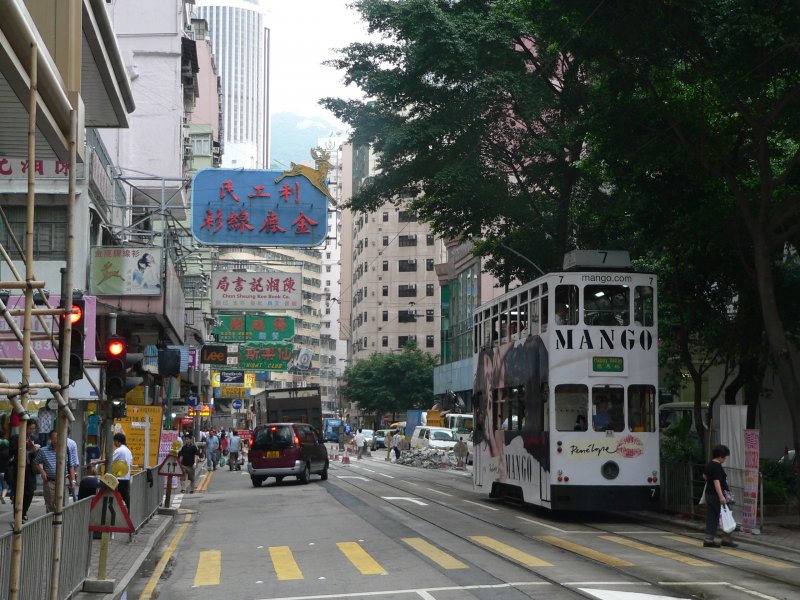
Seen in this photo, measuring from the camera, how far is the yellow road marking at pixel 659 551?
1534 centimetres

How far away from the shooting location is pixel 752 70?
18031 mm

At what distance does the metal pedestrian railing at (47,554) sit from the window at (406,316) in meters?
103

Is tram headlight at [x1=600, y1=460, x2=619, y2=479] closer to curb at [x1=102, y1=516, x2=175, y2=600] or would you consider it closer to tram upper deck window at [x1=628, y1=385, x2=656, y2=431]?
tram upper deck window at [x1=628, y1=385, x2=656, y2=431]

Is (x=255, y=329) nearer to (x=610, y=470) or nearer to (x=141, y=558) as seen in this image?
(x=610, y=470)

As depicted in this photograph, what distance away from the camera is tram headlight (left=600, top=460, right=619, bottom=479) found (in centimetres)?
2111

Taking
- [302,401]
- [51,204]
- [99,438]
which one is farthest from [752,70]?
[302,401]

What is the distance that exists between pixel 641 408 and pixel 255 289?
1464cm

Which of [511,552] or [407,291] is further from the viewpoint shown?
[407,291]

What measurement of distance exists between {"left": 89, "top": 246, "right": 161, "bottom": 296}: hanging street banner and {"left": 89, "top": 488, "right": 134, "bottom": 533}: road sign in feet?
56.8

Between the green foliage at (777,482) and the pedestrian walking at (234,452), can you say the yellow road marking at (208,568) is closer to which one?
the green foliage at (777,482)

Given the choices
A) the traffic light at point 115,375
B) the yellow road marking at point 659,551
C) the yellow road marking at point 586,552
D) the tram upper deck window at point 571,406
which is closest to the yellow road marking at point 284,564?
the traffic light at point 115,375

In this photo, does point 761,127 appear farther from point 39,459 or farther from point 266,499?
point 266,499

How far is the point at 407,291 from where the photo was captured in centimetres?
11594

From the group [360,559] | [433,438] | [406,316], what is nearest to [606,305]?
[360,559]
